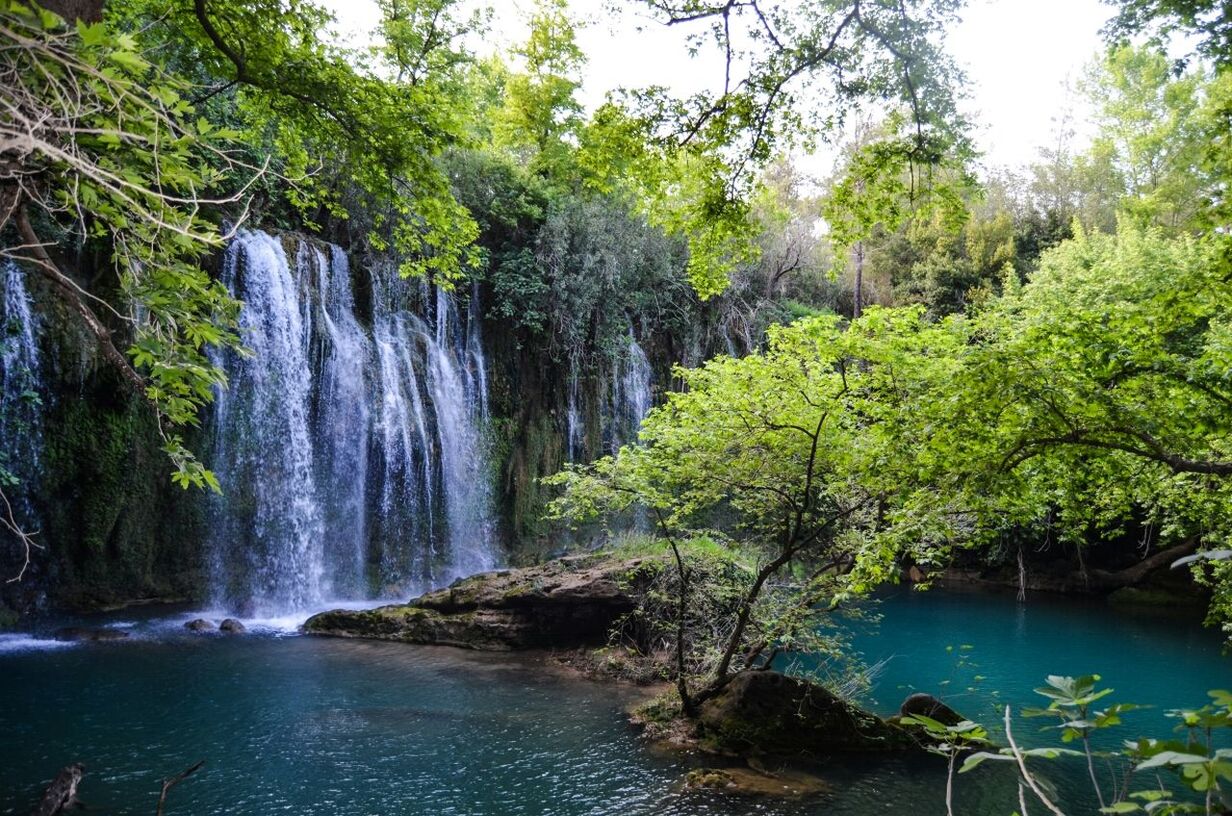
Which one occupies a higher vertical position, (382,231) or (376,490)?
(382,231)

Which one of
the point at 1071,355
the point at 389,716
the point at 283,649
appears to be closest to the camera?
the point at 1071,355

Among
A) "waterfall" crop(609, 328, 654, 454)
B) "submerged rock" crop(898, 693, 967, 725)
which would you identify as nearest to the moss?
"waterfall" crop(609, 328, 654, 454)

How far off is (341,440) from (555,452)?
21.6 ft

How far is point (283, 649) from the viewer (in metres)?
12.6

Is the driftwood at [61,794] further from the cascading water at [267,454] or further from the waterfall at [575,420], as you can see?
the waterfall at [575,420]

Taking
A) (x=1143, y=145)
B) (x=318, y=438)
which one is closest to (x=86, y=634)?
(x=318, y=438)

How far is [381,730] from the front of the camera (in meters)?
9.04

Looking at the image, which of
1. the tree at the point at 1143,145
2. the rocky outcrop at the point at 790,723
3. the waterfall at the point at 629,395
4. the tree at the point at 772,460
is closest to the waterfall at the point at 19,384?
the tree at the point at 772,460

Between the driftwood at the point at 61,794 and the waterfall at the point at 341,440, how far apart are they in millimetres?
9316

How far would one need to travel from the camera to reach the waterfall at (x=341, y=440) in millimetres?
16203

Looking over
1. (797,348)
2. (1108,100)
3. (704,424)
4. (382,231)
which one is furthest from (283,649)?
(1108,100)

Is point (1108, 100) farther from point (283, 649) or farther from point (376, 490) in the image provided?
point (283, 649)

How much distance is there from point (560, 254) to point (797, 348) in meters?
14.2

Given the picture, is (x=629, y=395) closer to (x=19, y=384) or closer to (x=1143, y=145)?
(x=19, y=384)
